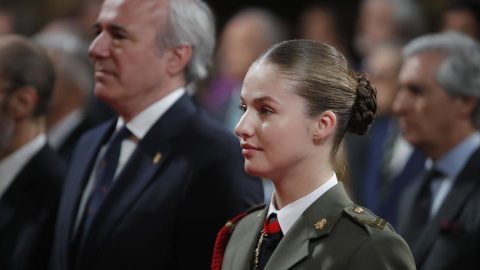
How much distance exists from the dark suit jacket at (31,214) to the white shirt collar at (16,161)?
26 mm

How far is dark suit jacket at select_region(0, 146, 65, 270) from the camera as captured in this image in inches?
138

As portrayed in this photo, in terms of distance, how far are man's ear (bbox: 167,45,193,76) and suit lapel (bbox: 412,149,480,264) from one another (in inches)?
52.2

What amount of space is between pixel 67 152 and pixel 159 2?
205 cm

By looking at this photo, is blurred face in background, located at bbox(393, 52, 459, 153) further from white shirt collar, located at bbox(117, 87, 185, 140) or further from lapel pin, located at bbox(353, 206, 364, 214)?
lapel pin, located at bbox(353, 206, 364, 214)

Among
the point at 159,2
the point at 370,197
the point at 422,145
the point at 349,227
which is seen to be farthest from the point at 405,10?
the point at 349,227

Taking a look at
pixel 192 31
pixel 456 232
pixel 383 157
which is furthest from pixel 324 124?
pixel 383 157

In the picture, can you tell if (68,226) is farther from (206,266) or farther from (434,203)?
(434,203)

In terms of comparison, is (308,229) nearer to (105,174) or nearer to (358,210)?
(358,210)

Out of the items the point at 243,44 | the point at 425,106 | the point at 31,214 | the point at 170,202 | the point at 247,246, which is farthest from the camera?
the point at 243,44

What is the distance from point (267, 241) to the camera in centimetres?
259

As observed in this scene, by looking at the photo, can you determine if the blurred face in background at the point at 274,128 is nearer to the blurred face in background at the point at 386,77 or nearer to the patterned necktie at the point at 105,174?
the patterned necktie at the point at 105,174

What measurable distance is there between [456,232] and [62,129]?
274cm

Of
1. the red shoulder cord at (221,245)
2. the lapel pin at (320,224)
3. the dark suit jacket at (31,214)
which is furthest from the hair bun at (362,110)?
the dark suit jacket at (31,214)

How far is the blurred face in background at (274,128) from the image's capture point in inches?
97.3
